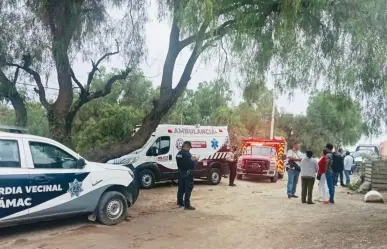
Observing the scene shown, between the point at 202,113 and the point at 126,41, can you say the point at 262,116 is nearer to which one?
the point at 202,113

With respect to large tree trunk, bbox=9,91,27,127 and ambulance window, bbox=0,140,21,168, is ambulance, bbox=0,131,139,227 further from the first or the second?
large tree trunk, bbox=9,91,27,127

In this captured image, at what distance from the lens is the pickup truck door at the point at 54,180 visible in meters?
7.74

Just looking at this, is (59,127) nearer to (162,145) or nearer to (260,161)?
(162,145)

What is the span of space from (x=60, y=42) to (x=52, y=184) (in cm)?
373

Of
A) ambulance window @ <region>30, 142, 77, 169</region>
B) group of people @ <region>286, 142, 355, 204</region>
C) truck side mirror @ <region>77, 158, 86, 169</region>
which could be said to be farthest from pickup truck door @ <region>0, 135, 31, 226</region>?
group of people @ <region>286, 142, 355, 204</region>

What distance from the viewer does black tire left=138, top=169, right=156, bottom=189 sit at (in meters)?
16.7

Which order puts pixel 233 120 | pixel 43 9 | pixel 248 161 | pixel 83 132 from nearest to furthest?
1. pixel 43 9
2. pixel 248 161
3. pixel 83 132
4. pixel 233 120

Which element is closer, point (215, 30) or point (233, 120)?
point (215, 30)

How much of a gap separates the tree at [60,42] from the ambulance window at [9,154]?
10.1ft

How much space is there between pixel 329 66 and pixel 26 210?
24.3 feet

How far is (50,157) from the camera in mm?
8133

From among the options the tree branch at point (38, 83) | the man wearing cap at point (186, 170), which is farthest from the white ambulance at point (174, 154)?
the tree branch at point (38, 83)

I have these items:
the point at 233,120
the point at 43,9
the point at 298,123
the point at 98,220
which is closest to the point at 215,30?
the point at 43,9

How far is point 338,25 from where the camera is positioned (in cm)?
920
